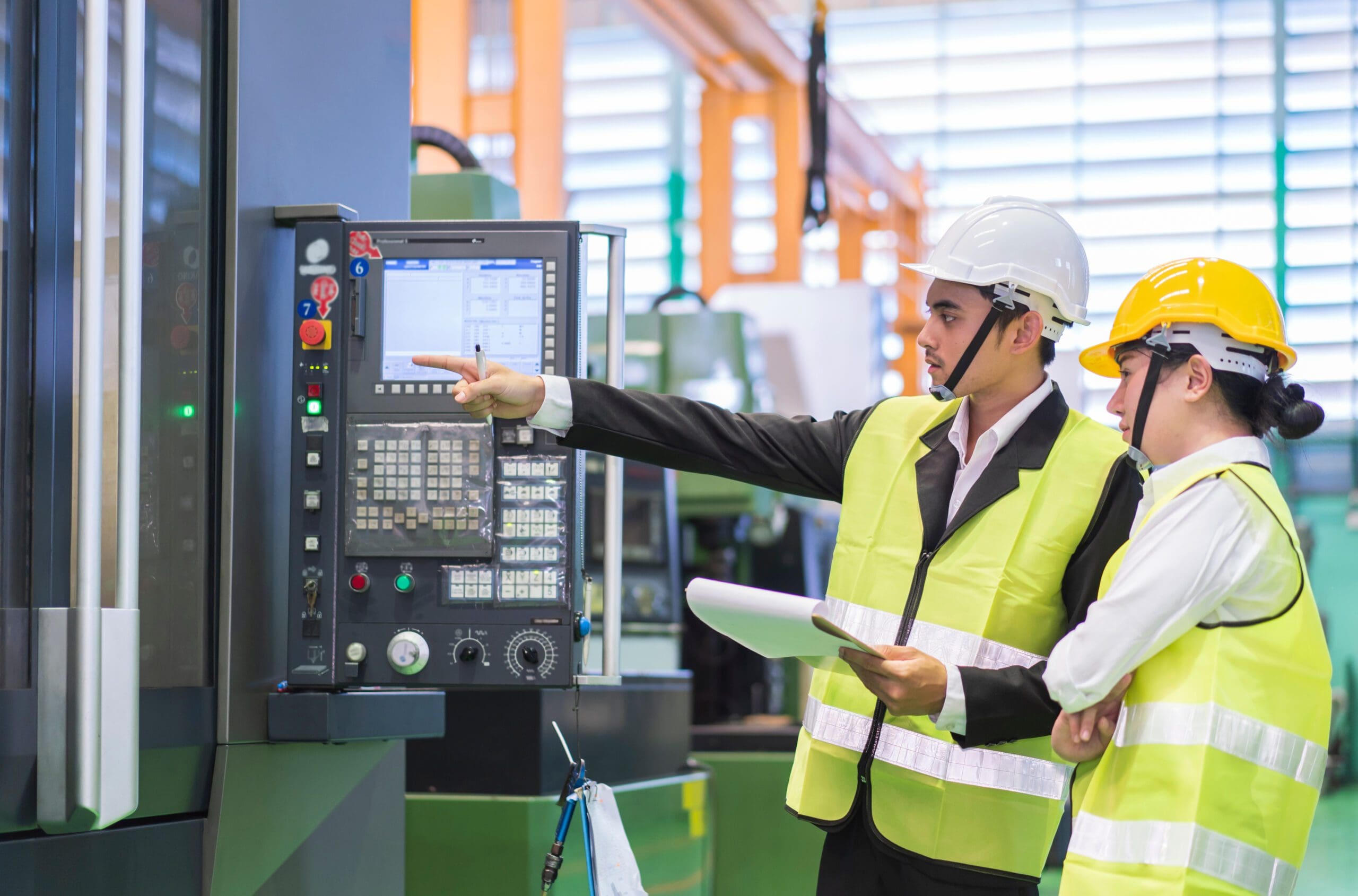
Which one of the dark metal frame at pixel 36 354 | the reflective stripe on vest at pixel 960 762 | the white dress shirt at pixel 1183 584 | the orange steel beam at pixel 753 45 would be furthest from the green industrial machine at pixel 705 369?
the white dress shirt at pixel 1183 584

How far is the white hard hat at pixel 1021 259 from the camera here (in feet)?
7.80

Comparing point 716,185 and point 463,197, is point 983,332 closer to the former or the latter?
point 463,197

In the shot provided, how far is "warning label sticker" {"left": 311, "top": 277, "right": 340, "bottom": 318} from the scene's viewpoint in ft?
8.84

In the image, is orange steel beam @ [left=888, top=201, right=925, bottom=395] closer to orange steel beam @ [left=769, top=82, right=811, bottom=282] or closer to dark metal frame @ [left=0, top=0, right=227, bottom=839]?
orange steel beam @ [left=769, top=82, right=811, bottom=282]

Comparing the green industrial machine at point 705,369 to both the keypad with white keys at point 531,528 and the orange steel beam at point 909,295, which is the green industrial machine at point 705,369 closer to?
the keypad with white keys at point 531,528

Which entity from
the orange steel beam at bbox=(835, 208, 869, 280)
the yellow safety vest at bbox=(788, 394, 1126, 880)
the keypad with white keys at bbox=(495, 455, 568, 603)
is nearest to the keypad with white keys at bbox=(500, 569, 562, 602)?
the keypad with white keys at bbox=(495, 455, 568, 603)

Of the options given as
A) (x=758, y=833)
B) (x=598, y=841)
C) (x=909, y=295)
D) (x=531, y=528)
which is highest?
(x=909, y=295)

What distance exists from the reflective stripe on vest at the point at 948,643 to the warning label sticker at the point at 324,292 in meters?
1.09

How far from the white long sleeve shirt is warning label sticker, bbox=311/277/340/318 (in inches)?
19.7

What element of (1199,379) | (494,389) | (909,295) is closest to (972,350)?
(1199,379)

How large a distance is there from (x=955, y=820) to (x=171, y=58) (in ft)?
5.94

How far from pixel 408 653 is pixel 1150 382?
1.36 meters

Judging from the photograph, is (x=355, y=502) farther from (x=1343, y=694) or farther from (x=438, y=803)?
(x=1343, y=694)

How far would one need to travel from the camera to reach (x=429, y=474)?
104 inches
